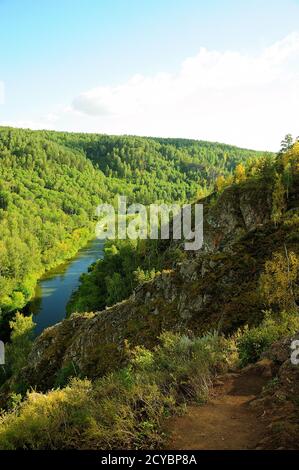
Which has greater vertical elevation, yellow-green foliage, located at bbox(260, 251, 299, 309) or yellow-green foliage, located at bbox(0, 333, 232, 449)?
yellow-green foliage, located at bbox(260, 251, 299, 309)

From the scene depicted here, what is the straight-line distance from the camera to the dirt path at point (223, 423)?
368 inches

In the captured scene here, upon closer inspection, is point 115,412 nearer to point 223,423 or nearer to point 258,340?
point 223,423

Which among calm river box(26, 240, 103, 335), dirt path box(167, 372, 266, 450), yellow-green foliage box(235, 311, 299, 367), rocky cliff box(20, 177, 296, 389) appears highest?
yellow-green foliage box(235, 311, 299, 367)

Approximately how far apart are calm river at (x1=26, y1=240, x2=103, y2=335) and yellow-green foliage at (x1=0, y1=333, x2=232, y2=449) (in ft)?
212

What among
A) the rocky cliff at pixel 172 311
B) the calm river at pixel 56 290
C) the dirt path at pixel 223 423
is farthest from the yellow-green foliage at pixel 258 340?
the calm river at pixel 56 290

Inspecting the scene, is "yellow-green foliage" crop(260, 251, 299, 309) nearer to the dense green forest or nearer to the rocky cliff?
the dense green forest

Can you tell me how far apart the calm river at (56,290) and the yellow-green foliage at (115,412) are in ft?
212

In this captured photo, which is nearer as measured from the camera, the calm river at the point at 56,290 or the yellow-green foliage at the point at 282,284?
the yellow-green foliage at the point at 282,284

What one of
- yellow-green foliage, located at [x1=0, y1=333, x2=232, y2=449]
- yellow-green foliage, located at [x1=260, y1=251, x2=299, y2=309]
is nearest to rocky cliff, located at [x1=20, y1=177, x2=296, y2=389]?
yellow-green foliage, located at [x1=260, y1=251, x2=299, y2=309]

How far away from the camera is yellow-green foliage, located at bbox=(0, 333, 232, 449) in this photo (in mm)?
9859

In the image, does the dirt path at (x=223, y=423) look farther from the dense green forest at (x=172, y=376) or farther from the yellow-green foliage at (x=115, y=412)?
the yellow-green foliage at (x=115, y=412)

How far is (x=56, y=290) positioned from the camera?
99.8 m
